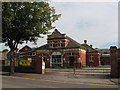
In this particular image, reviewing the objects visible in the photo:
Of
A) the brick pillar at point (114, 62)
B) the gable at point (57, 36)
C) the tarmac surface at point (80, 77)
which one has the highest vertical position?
the gable at point (57, 36)

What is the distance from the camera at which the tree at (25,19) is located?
21702 mm

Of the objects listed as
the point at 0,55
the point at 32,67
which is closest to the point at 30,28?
the point at 32,67

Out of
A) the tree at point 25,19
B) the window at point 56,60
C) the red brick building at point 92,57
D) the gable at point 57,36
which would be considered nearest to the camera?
the tree at point 25,19

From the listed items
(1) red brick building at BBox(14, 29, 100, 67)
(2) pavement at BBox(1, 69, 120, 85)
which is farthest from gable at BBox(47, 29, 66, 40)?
(2) pavement at BBox(1, 69, 120, 85)

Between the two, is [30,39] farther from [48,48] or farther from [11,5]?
[48,48]

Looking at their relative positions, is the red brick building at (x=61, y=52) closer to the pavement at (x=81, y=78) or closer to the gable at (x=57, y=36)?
the gable at (x=57, y=36)

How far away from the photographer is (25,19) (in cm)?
2248

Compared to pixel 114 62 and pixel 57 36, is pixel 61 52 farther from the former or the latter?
pixel 114 62

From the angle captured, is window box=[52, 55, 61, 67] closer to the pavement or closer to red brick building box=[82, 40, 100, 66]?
red brick building box=[82, 40, 100, 66]

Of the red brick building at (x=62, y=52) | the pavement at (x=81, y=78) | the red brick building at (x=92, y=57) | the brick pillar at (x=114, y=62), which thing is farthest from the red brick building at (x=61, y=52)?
the brick pillar at (x=114, y=62)

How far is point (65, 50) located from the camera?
46594 mm

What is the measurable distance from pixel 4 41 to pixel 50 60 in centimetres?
2298

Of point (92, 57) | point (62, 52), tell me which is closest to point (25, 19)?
point (62, 52)

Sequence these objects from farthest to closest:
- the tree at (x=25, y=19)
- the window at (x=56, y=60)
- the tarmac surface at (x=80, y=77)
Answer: the window at (x=56, y=60) < the tree at (x=25, y=19) < the tarmac surface at (x=80, y=77)
